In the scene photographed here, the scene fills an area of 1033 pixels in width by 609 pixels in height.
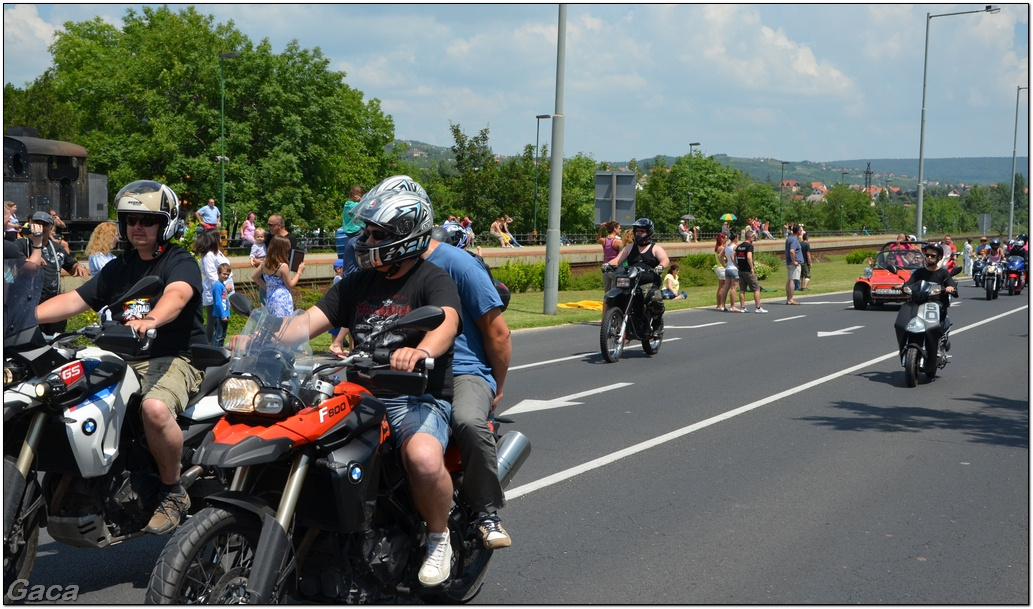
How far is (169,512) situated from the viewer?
16.7 ft

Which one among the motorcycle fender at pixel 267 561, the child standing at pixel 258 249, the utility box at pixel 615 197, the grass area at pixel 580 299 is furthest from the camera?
the utility box at pixel 615 197

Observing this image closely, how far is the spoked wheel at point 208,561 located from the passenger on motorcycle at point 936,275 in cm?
1045

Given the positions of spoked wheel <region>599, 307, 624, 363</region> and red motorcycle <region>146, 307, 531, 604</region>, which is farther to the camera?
spoked wheel <region>599, 307, 624, 363</region>

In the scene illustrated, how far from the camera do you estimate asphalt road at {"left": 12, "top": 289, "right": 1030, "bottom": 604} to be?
16.9 feet

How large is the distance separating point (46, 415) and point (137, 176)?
159 feet

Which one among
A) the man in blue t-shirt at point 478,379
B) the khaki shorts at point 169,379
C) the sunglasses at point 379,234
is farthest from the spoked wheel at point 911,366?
the sunglasses at point 379,234

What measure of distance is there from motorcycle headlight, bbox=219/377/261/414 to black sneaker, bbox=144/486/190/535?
155 centimetres

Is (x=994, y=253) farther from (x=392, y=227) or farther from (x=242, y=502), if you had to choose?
(x=242, y=502)

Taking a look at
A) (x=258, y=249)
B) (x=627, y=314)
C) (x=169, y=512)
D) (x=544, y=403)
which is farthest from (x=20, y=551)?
(x=258, y=249)

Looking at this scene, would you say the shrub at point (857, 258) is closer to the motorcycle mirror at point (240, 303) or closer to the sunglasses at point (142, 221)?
the sunglasses at point (142, 221)

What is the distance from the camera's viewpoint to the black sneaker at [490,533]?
181 inches

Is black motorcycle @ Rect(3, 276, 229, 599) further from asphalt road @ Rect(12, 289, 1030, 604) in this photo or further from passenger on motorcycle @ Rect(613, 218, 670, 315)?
passenger on motorcycle @ Rect(613, 218, 670, 315)

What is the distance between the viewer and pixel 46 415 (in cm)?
444

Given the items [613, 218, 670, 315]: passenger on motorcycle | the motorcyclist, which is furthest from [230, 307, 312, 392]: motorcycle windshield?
the motorcyclist
